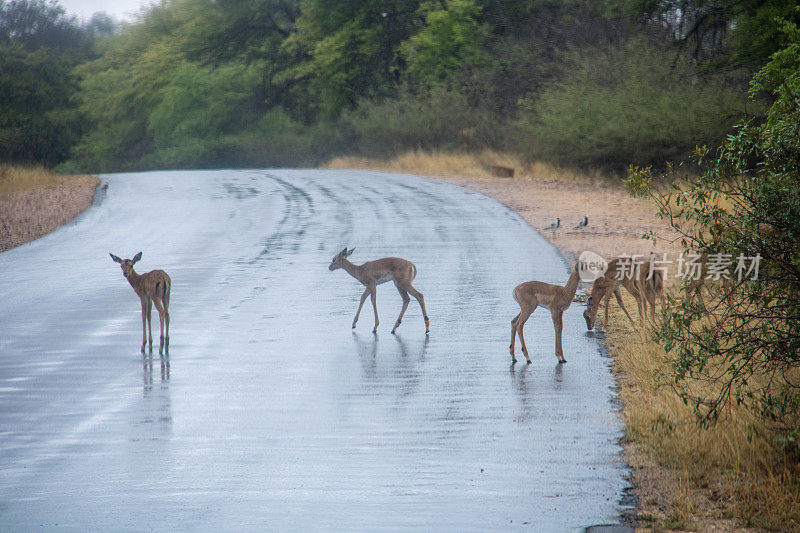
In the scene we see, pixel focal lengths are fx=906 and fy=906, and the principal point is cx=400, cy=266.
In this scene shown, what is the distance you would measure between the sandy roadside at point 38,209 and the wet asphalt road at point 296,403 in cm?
476

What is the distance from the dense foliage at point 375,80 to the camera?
3322 centimetres

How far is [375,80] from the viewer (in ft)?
190

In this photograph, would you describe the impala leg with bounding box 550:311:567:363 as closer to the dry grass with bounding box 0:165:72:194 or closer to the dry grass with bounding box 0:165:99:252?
the dry grass with bounding box 0:165:99:252

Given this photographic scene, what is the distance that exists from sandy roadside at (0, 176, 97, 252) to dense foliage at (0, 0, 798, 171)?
18.5 metres

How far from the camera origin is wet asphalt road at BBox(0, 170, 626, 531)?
259 inches

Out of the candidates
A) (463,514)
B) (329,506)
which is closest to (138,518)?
(329,506)

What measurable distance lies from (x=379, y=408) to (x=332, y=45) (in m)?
48.7

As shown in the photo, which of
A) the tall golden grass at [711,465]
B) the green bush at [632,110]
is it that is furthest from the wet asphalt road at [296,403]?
the green bush at [632,110]

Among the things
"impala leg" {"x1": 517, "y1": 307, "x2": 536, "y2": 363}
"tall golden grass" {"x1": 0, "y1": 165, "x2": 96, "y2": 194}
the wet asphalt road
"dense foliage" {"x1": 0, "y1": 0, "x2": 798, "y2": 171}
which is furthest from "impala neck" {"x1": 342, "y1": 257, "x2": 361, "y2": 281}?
"tall golden grass" {"x1": 0, "y1": 165, "x2": 96, "y2": 194}

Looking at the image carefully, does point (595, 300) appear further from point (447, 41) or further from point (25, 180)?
point (447, 41)

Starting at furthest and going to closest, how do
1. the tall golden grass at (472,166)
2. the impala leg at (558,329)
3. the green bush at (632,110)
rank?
1. the tall golden grass at (472,166)
2. the green bush at (632,110)
3. the impala leg at (558,329)

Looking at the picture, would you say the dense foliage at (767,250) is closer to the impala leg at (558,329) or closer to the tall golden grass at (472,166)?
the impala leg at (558,329)

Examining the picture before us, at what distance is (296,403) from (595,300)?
485 cm

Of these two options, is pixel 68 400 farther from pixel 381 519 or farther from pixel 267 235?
Answer: pixel 267 235
